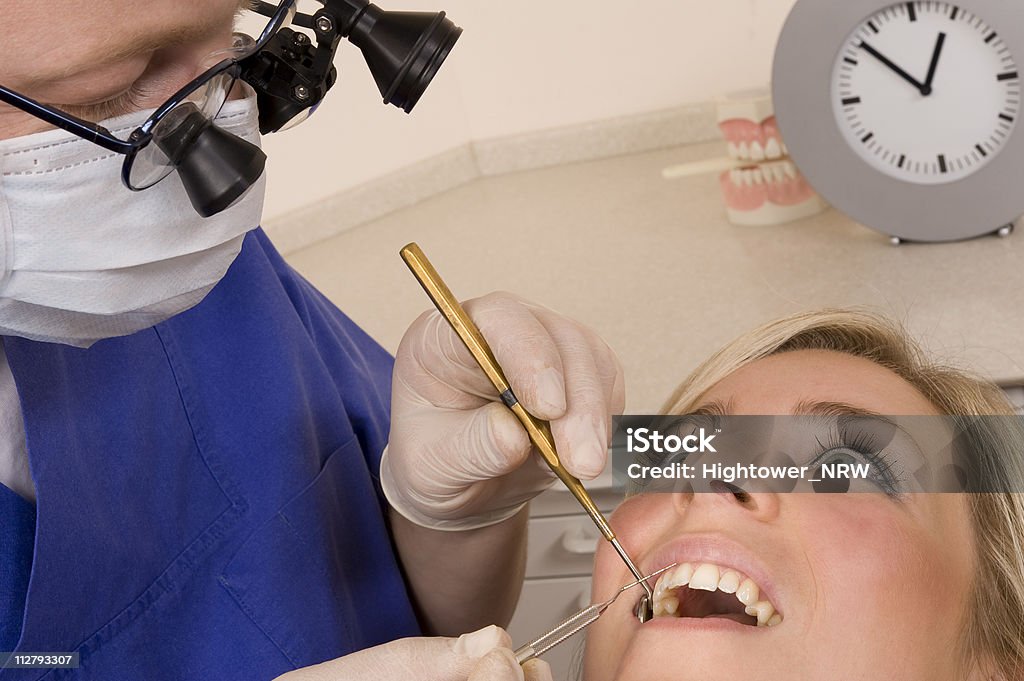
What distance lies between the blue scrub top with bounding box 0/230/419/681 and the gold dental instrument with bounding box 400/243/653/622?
1.01ft

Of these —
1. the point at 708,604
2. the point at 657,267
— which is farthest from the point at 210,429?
the point at 657,267

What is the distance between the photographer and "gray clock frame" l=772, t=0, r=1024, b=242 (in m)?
1.57

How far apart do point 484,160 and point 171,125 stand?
1.71 meters

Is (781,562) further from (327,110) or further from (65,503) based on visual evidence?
(327,110)

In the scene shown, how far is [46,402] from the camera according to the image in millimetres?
955

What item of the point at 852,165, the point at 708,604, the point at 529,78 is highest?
the point at 529,78

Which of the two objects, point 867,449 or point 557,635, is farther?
point 867,449

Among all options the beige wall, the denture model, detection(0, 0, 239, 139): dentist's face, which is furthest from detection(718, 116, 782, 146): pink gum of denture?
detection(0, 0, 239, 139): dentist's face

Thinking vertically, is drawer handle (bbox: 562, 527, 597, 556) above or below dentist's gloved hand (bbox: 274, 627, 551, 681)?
above

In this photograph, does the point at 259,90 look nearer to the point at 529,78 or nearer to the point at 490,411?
the point at 490,411

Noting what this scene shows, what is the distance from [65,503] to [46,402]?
0.30ft

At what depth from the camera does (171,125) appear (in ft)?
2.57

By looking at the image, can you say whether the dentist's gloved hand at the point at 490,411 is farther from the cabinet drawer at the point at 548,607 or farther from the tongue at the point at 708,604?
the cabinet drawer at the point at 548,607

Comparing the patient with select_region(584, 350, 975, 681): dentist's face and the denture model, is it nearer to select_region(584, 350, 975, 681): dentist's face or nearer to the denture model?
select_region(584, 350, 975, 681): dentist's face
